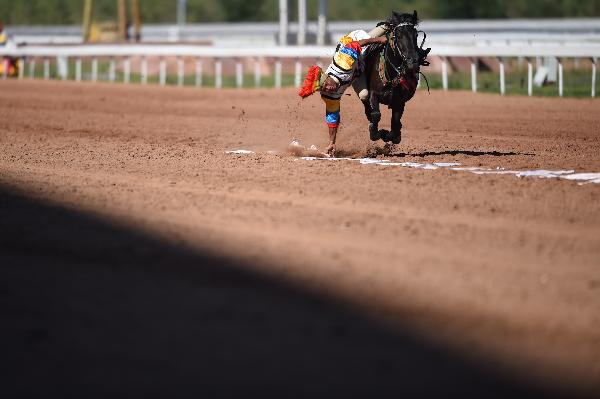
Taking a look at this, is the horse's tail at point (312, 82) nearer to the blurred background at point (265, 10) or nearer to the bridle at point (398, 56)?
the bridle at point (398, 56)

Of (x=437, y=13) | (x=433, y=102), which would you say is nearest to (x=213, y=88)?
(x=433, y=102)

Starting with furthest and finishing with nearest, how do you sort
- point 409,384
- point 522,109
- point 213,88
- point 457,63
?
point 457,63 → point 213,88 → point 522,109 → point 409,384

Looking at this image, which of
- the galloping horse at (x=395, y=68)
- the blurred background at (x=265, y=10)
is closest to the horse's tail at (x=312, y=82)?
the galloping horse at (x=395, y=68)

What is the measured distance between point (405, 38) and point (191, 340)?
7.28m

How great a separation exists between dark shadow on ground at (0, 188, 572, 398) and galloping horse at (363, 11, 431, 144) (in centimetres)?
564

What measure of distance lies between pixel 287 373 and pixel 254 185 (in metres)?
5.46

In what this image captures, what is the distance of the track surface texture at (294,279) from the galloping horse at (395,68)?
0.64 meters

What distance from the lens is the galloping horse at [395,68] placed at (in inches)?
486

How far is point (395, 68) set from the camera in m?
12.7

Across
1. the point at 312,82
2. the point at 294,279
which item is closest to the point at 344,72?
the point at 312,82

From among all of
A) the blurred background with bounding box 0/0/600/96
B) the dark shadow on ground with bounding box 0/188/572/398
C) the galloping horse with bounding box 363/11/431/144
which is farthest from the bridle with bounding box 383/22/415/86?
the dark shadow on ground with bounding box 0/188/572/398

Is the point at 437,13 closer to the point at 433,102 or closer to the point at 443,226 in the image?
the point at 433,102

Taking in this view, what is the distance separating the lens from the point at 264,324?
5.97 metres

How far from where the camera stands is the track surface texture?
5.34m
